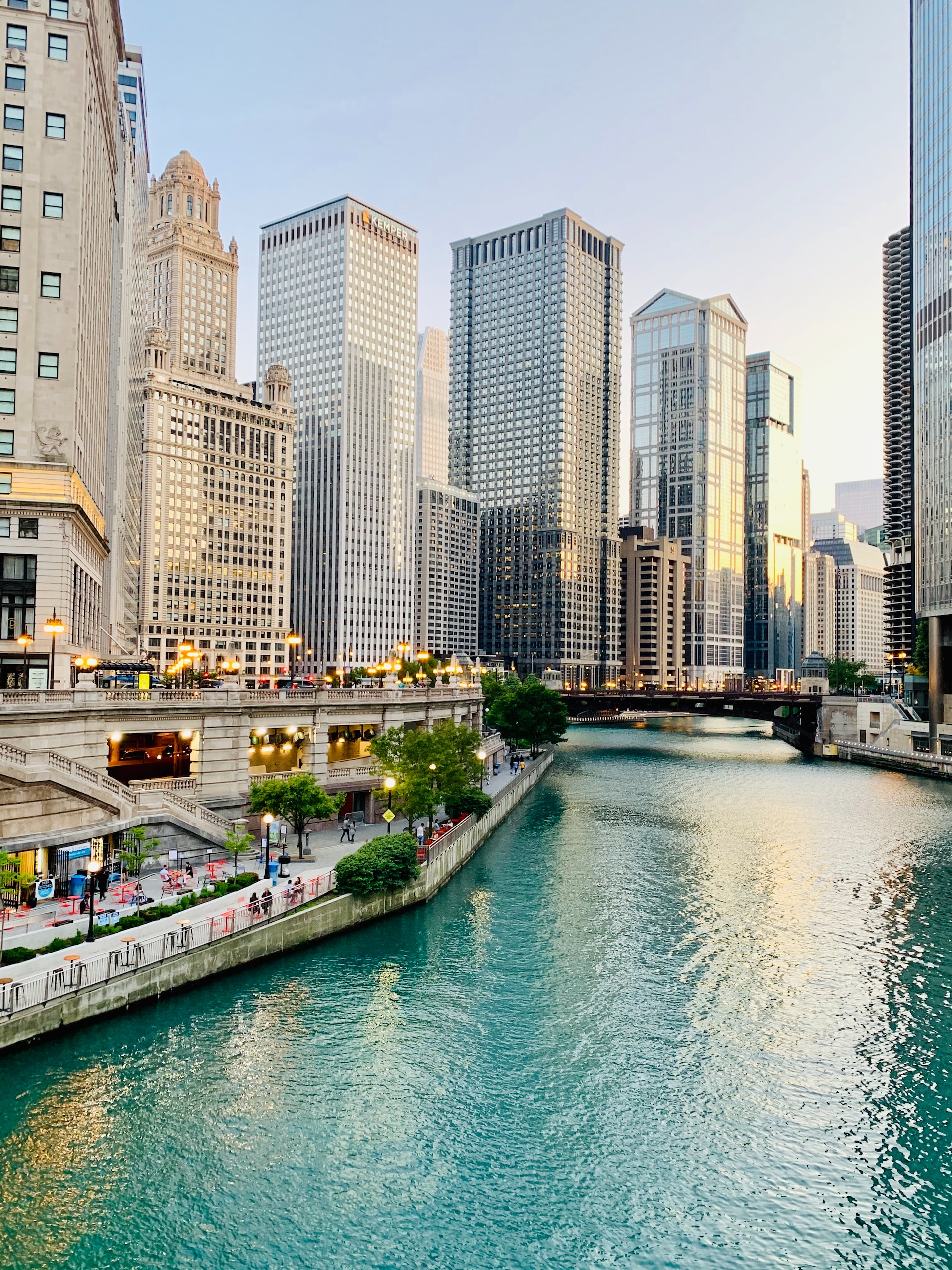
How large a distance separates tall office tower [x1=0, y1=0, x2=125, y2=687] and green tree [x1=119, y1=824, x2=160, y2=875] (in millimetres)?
15821

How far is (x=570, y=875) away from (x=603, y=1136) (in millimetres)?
34433

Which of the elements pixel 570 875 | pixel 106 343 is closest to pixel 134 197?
pixel 106 343

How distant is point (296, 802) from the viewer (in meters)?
54.0

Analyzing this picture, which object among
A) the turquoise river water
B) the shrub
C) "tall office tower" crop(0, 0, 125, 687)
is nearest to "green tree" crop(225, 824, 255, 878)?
the shrub

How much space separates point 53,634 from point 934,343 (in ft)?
431

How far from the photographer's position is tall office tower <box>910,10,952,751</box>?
441 feet

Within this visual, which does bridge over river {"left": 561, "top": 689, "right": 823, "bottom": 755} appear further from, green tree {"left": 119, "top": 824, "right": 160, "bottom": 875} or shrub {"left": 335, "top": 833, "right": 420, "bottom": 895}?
green tree {"left": 119, "top": 824, "right": 160, "bottom": 875}

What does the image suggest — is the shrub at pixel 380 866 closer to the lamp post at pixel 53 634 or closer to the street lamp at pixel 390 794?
the street lamp at pixel 390 794

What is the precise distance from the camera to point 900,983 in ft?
Result: 140

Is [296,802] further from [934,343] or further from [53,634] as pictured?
[934,343]

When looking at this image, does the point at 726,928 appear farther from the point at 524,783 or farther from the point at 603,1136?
the point at 524,783

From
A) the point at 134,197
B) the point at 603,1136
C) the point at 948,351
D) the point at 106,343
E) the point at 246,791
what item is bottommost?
the point at 603,1136

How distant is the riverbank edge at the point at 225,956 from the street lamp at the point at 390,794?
13.6ft

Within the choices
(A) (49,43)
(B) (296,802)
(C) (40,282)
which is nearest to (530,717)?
(B) (296,802)
